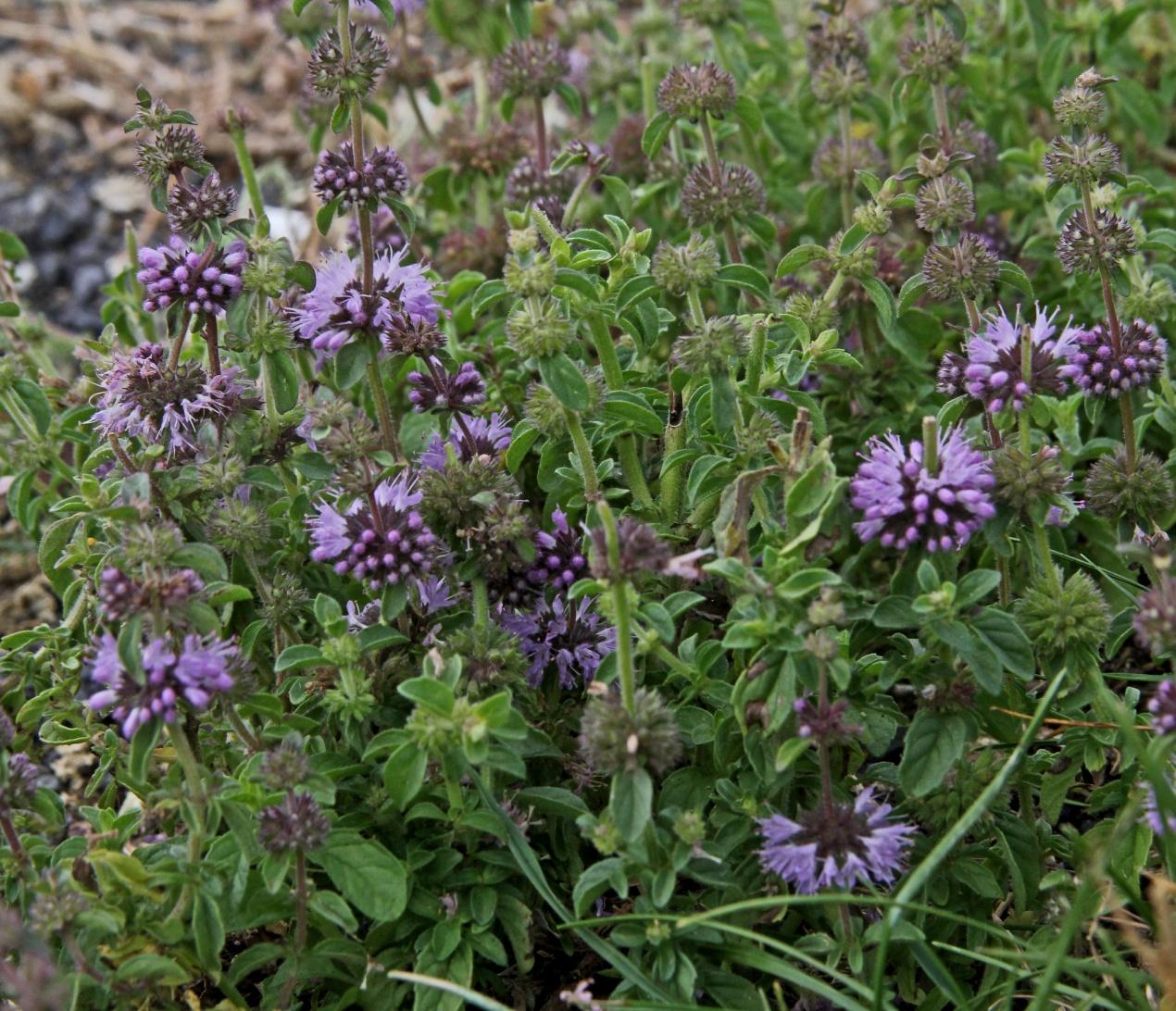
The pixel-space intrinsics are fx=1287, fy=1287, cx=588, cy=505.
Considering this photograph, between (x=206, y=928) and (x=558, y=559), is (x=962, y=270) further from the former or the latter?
(x=206, y=928)

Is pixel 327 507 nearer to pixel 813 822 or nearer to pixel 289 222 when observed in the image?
pixel 813 822

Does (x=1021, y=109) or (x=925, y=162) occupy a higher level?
(x=925, y=162)

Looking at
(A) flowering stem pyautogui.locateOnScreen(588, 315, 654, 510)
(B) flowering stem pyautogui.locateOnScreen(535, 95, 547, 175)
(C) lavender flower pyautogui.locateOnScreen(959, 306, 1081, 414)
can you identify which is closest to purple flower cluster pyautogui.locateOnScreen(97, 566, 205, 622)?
(A) flowering stem pyautogui.locateOnScreen(588, 315, 654, 510)

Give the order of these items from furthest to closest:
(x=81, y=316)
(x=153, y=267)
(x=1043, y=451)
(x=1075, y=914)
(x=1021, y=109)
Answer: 1. (x=81, y=316)
2. (x=1021, y=109)
3. (x=153, y=267)
4. (x=1043, y=451)
5. (x=1075, y=914)

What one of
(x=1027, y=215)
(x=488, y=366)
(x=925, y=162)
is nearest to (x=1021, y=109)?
(x=1027, y=215)

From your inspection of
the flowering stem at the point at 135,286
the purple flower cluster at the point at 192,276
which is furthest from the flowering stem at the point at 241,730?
the flowering stem at the point at 135,286

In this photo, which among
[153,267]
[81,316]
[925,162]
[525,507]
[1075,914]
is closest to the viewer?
[1075,914]

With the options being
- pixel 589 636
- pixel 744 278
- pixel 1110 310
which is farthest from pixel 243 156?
pixel 1110 310
